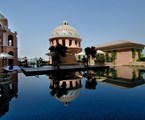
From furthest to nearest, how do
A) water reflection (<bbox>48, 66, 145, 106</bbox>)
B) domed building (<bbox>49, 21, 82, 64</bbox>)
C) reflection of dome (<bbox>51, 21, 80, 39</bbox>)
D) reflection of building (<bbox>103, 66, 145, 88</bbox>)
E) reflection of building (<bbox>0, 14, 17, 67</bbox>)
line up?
1. reflection of dome (<bbox>51, 21, 80, 39</bbox>)
2. domed building (<bbox>49, 21, 82, 64</bbox>)
3. reflection of building (<bbox>0, 14, 17, 67</bbox>)
4. reflection of building (<bbox>103, 66, 145, 88</bbox>)
5. water reflection (<bbox>48, 66, 145, 106</bbox>)

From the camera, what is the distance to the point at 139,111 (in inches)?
202

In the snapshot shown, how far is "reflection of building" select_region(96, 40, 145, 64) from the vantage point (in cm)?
3116

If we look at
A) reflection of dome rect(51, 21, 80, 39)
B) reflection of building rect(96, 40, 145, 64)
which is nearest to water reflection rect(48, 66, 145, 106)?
reflection of building rect(96, 40, 145, 64)

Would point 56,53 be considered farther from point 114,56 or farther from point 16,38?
point 114,56

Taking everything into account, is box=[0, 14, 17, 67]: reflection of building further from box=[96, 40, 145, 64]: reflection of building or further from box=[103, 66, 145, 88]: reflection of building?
box=[96, 40, 145, 64]: reflection of building

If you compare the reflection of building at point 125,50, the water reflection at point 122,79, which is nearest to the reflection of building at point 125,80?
the water reflection at point 122,79

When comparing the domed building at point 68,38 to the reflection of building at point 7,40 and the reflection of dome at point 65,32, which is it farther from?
the reflection of building at point 7,40

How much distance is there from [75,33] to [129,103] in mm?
33552

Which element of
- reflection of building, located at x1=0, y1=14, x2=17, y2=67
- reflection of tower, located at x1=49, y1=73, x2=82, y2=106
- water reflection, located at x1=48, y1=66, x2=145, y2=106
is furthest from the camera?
reflection of building, located at x1=0, y1=14, x2=17, y2=67

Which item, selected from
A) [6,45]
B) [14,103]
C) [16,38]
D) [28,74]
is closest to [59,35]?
[16,38]

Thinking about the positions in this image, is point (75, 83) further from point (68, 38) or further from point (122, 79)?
point (68, 38)

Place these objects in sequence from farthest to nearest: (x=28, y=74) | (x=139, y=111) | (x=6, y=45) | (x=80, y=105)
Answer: (x=6, y=45) < (x=28, y=74) < (x=80, y=105) < (x=139, y=111)

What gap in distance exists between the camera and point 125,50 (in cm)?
3234

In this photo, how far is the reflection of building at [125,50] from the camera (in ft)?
102
